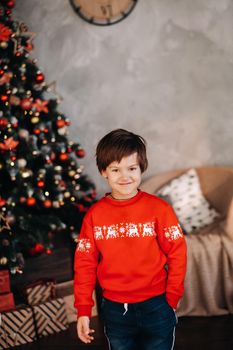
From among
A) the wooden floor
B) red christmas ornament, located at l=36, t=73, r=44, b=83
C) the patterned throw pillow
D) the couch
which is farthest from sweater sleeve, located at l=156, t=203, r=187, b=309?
red christmas ornament, located at l=36, t=73, r=44, b=83

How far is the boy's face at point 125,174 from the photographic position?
164 centimetres

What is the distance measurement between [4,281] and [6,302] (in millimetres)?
138

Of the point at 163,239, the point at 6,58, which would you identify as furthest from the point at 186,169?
the point at 163,239

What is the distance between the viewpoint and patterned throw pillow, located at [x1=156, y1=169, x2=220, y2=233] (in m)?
3.39

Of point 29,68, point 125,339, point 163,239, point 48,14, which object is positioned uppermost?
point 48,14

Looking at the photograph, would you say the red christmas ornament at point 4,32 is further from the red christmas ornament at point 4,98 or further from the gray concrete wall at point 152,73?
the gray concrete wall at point 152,73

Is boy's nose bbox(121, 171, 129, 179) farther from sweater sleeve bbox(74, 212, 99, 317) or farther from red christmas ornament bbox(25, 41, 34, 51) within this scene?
red christmas ornament bbox(25, 41, 34, 51)

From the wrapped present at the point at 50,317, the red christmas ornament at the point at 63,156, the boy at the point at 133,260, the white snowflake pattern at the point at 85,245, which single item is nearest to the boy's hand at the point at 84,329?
the boy at the point at 133,260

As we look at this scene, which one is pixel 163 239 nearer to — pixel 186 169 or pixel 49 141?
pixel 49 141

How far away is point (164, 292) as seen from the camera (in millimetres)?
1675

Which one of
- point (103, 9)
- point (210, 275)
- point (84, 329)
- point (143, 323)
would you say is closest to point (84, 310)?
point (84, 329)

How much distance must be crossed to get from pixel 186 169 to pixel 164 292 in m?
2.26

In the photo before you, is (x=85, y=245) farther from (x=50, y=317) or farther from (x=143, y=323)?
(x=50, y=317)

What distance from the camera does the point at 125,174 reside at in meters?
1.64
